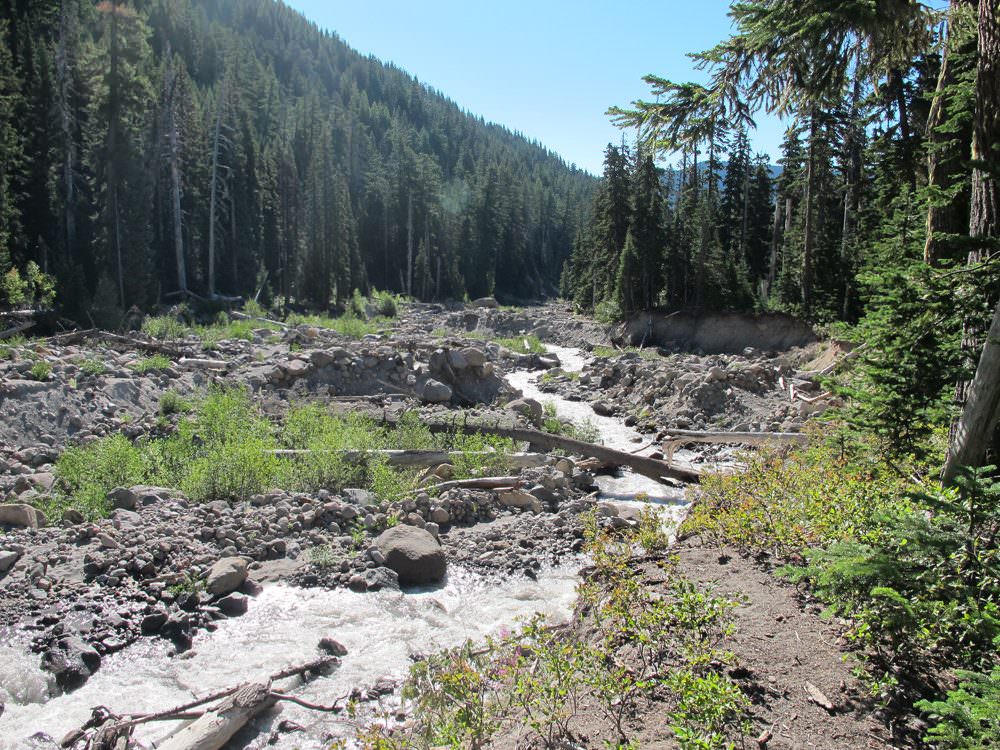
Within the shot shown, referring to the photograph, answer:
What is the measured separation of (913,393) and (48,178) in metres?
39.0

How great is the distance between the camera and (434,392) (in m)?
18.1

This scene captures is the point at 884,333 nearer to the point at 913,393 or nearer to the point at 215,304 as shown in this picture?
the point at 913,393

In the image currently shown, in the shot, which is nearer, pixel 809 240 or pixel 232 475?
pixel 232 475

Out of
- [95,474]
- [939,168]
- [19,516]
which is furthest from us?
[95,474]

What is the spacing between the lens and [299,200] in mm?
57312

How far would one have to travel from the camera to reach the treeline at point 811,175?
6.73m

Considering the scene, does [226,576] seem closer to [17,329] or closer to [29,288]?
[17,329]

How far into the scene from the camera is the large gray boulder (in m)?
8.27

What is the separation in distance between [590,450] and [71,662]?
951cm

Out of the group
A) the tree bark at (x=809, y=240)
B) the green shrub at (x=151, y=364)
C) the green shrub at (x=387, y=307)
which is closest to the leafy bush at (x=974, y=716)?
the green shrub at (x=151, y=364)

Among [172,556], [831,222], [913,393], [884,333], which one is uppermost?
[831,222]

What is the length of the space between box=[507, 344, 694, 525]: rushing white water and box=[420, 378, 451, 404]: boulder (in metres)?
3.67

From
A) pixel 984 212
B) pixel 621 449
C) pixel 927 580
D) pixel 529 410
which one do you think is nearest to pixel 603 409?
pixel 529 410

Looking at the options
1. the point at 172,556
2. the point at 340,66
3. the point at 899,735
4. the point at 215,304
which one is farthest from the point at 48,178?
the point at 340,66
